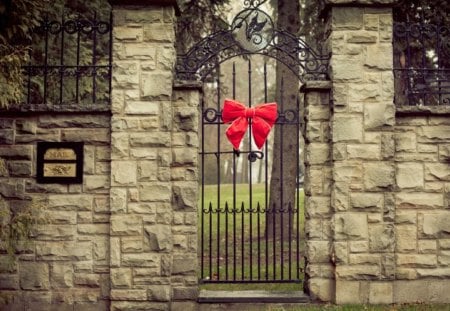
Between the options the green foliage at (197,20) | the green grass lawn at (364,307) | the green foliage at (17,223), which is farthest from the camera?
the green foliage at (197,20)

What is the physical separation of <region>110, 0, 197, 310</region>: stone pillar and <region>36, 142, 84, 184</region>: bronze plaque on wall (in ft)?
1.39

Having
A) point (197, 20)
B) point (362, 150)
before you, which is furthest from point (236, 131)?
point (197, 20)

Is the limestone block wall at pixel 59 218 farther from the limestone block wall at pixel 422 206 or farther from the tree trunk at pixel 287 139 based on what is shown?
the tree trunk at pixel 287 139

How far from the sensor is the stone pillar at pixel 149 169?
5340mm

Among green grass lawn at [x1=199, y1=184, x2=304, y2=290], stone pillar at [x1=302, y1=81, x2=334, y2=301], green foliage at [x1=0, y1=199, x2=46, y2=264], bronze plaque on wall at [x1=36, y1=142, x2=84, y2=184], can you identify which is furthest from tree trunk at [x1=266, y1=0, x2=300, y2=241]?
green foliage at [x1=0, y1=199, x2=46, y2=264]

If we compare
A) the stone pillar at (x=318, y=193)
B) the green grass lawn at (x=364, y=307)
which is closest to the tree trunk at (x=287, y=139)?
the stone pillar at (x=318, y=193)

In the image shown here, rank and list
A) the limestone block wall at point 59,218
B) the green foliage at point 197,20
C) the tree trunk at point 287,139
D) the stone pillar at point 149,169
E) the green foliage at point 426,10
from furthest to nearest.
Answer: the green foliage at point 197,20
the tree trunk at point 287,139
the green foliage at point 426,10
the limestone block wall at point 59,218
the stone pillar at point 149,169

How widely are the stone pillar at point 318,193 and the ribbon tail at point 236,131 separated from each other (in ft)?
2.35

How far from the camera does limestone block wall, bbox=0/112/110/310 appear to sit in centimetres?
547

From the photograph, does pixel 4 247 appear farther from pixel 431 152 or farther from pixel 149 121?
pixel 431 152

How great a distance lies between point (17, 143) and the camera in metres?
5.57

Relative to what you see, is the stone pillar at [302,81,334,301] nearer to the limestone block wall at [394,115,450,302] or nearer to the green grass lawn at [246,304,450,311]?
the green grass lawn at [246,304,450,311]

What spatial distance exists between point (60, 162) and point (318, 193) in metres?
2.83

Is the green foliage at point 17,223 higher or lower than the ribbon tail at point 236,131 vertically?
lower
